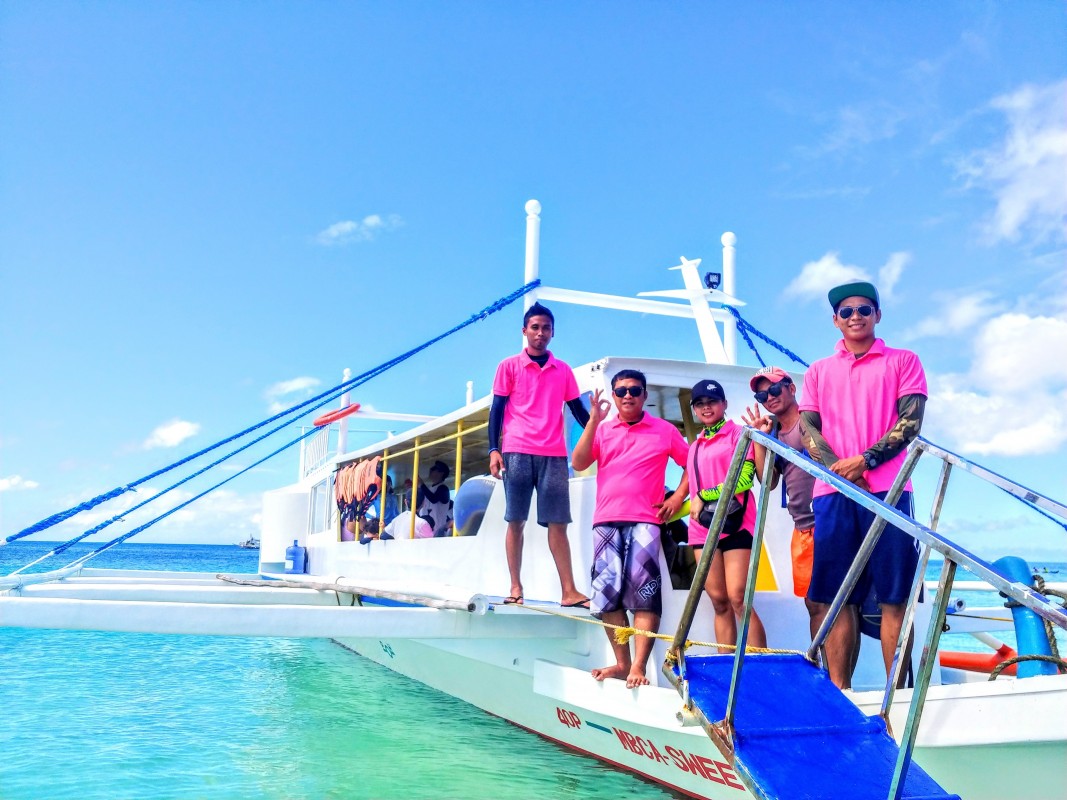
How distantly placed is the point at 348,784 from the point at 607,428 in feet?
9.71

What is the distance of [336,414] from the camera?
1266 centimetres

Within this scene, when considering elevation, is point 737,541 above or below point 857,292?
below

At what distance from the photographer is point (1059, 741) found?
8.91 ft

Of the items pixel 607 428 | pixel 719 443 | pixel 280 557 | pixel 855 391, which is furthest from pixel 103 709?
pixel 855 391

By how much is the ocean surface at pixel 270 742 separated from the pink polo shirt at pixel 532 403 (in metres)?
2.14

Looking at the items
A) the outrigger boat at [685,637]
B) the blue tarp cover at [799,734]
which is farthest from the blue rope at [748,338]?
the blue tarp cover at [799,734]

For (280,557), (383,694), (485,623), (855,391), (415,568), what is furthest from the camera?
(280,557)

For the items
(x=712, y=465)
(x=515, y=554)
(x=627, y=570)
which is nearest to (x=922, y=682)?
(x=712, y=465)

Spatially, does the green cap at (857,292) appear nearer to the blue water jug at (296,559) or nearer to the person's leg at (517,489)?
the person's leg at (517,489)

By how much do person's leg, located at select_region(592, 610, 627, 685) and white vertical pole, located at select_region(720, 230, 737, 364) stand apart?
10.8ft

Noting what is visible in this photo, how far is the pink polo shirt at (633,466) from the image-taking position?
174 inches

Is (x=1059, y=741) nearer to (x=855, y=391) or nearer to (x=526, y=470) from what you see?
(x=855, y=391)

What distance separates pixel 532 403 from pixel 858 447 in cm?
198

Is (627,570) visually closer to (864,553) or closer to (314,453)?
(864,553)
